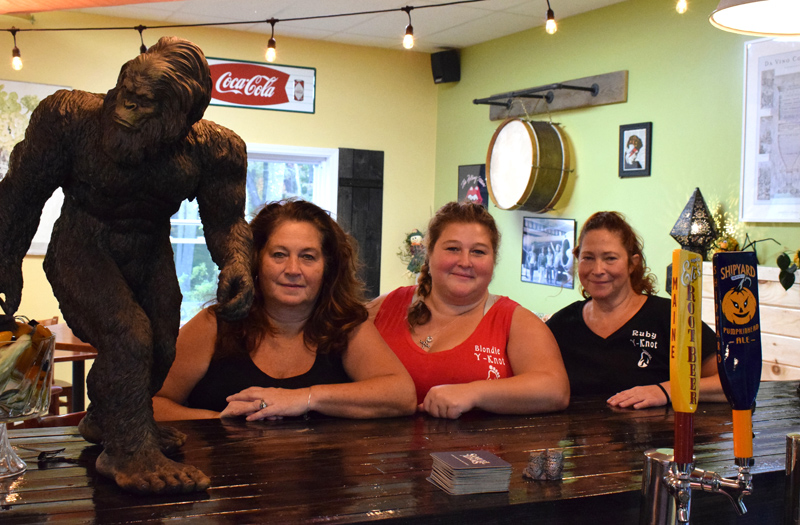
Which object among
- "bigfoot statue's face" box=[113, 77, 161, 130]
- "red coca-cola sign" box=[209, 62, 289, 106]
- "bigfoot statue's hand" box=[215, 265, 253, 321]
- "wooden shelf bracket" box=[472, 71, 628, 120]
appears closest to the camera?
"bigfoot statue's face" box=[113, 77, 161, 130]

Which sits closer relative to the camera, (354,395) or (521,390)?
(354,395)

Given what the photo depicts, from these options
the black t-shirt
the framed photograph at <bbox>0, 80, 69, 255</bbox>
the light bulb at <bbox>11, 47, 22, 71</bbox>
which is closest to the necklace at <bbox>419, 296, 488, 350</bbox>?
the black t-shirt

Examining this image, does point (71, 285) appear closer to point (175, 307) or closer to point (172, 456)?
point (175, 307)

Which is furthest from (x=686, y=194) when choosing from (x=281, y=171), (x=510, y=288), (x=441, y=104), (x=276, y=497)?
(x=276, y=497)

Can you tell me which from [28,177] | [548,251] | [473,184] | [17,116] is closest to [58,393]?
Answer: [17,116]

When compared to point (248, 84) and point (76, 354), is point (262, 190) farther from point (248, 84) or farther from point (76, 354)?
point (76, 354)

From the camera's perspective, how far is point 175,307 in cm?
137

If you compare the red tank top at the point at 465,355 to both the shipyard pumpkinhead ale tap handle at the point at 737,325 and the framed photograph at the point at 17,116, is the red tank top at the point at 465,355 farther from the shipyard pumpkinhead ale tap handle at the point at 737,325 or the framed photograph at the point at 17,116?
the framed photograph at the point at 17,116

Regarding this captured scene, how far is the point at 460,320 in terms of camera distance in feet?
8.20

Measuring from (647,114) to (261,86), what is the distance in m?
3.05

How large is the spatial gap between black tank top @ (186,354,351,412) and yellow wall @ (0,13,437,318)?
13.1 feet

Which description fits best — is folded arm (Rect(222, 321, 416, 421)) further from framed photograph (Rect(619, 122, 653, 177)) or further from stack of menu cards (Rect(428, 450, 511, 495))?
framed photograph (Rect(619, 122, 653, 177))

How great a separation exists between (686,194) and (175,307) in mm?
3738

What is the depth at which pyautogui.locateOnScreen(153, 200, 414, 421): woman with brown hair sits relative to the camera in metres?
2.00
